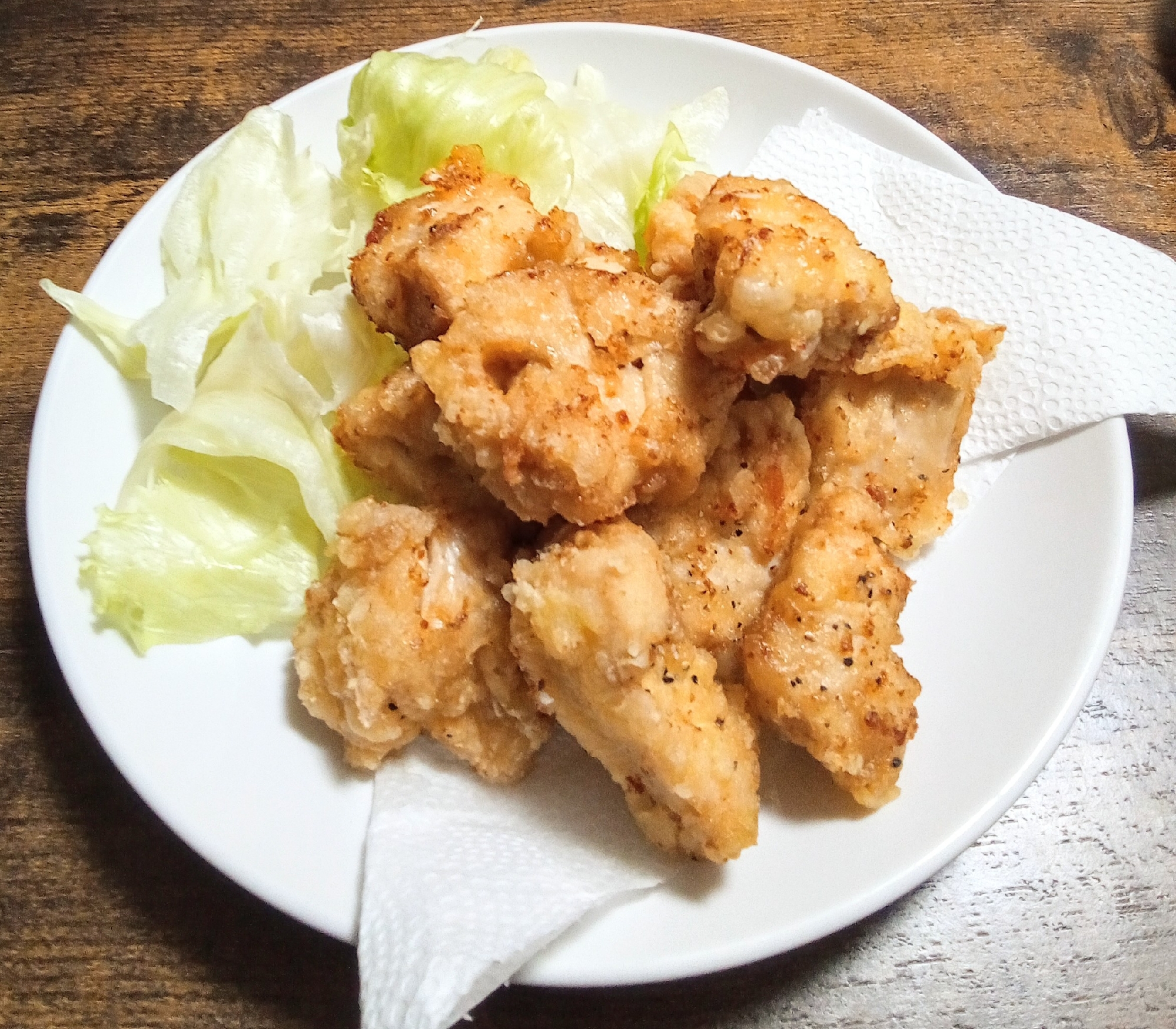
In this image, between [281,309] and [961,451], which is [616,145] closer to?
[281,309]

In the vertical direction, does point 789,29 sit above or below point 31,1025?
above

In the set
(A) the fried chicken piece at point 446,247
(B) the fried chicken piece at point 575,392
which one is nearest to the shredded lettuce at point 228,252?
(A) the fried chicken piece at point 446,247

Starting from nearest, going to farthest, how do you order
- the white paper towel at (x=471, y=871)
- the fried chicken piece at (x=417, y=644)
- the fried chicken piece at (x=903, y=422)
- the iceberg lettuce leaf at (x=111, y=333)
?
the white paper towel at (x=471, y=871)
the fried chicken piece at (x=417, y=644)
the fried chicken piece at (x=903, y=422)
the iceberg lettuce leaf at (x=111, y=333)

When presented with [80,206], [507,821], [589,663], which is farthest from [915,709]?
[80,206]

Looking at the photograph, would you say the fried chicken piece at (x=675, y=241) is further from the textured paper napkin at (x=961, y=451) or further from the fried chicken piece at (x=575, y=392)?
the textured paper napkin at (x=961, y=451)

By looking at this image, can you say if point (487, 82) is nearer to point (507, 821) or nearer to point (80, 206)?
point (80, 206)
